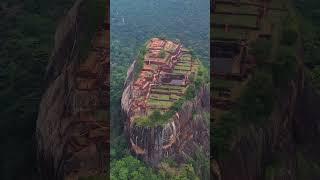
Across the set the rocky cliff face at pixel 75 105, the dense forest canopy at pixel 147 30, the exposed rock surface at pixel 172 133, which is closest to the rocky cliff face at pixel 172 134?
the exposed rock surface at pixel 172 133

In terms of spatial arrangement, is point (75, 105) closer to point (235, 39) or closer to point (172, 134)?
point (172, 134)

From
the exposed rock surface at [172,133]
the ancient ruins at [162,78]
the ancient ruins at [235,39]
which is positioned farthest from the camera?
the ancient ruins at [162,78]

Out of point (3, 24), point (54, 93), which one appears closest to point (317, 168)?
point (54, 93)

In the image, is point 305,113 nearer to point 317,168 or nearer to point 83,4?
point 317,168

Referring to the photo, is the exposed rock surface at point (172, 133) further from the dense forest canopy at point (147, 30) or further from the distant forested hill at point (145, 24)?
the distant forested hill at point (145, 24)

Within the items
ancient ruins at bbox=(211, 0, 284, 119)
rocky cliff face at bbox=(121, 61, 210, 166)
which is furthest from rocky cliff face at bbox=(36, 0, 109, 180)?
ancient ruins at bbox=(211, 0, 284, 119)

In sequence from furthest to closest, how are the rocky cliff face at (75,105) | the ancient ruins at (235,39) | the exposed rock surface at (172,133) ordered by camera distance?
the exposed rock surface at (172,133)
the ancient ruins at (235,39)
the rocky cliff face at (75,105)

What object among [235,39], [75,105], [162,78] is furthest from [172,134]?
[235,39]
